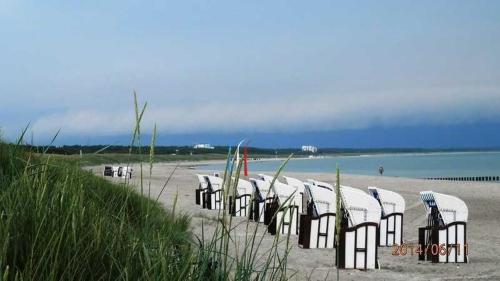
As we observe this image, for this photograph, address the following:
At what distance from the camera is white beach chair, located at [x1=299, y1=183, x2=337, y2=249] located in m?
8.19

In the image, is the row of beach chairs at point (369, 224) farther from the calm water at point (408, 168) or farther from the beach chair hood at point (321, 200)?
the calm water at point (408, 168)

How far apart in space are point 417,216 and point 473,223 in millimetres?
1472

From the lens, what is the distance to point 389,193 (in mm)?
8969

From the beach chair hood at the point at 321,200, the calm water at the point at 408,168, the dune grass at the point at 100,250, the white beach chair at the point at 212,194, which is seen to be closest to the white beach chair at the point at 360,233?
the beach chair hood at the point at 321,200

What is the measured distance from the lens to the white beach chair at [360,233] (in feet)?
22.7

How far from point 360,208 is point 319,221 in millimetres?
1313

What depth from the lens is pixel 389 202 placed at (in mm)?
8922

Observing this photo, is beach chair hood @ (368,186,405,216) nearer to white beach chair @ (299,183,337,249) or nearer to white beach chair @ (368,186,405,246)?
white beach chair @ (368,186,405,246)

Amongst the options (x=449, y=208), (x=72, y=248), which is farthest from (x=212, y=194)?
(x=72, y=248)

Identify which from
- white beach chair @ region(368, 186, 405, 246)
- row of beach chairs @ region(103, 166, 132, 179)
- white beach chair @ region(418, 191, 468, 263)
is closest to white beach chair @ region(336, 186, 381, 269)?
white beach chair @ region(418, 191, 468, 263)

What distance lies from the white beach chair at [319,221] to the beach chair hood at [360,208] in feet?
3.59

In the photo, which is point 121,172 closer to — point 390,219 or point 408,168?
point 390,219

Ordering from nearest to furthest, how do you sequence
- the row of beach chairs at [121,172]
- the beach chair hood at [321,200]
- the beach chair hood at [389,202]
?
the row of beach chairs at [121,172] → the beach chair hood at [321,200] → the beach chair hood at [389,202]

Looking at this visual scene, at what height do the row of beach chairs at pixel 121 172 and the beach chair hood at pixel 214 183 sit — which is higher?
the row of beach chairs at pixel 121 172
